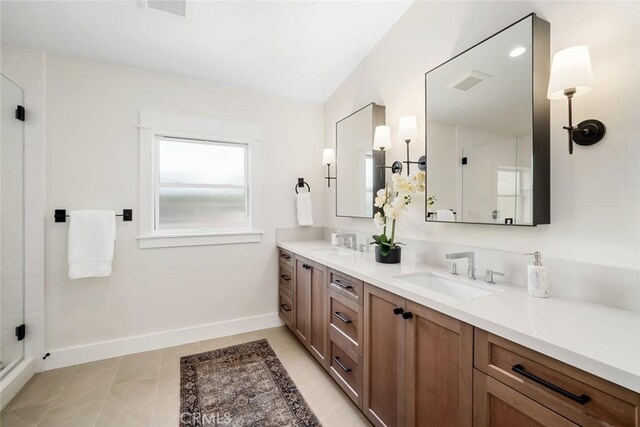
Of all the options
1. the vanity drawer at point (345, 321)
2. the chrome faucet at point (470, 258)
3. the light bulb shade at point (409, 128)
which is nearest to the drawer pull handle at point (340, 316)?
the vanity drawer at point (345, 321)

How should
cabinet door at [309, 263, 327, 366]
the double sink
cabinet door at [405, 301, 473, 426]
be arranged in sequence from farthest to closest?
cabinet door at [309, 263, 327, 366], the double sink, cabinet door at [405, 301, 473, 426]

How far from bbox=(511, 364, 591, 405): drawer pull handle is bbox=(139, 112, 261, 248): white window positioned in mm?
2463

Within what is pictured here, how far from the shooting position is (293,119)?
320 centimetres

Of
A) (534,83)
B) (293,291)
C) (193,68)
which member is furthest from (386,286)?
(193,68)

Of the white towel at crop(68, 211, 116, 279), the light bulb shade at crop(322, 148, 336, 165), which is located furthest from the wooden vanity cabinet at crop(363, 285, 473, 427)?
the white towel at crop(68, 211, 116, 279)

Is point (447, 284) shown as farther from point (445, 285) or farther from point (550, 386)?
point (550, 386)

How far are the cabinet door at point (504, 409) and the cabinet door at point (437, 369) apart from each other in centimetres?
3

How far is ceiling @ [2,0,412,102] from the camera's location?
199cm

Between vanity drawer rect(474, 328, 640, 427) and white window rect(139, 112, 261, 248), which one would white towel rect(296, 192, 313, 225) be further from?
vanity drawer rect(474, 328, 640, 427)

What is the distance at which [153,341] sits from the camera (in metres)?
2.60

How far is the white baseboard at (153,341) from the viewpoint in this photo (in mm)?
2322

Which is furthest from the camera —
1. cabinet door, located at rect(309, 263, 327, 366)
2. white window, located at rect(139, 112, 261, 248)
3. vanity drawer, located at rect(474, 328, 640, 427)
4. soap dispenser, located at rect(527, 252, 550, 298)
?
white window, located at rect(139, 112, 261, 248)

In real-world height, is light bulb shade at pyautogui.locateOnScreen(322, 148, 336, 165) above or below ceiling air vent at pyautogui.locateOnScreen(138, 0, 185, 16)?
below

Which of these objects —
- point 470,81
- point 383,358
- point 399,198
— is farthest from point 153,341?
point 470,81
